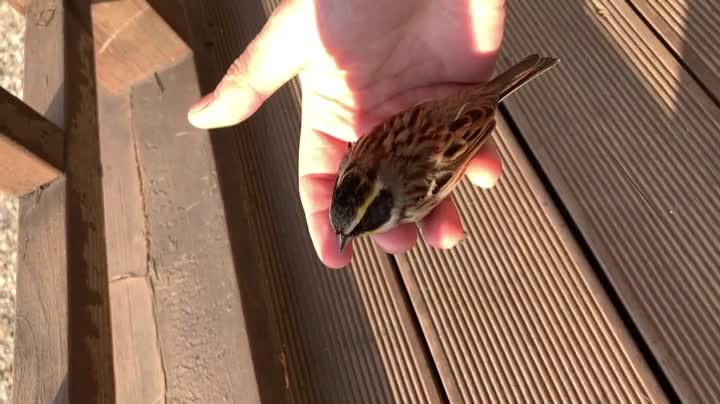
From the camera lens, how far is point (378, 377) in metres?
1.88

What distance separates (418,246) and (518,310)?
0.42m

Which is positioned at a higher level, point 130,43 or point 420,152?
point 130,43

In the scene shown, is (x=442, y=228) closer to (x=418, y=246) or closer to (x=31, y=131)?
(x=418, y=246)

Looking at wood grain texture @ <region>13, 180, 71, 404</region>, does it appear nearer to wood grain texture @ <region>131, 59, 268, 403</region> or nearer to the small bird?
wood grain texture @ <region>131, 59, 268, 403</region>

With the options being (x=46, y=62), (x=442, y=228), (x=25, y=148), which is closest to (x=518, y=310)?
(x=442, y=228)

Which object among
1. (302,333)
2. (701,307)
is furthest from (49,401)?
(701,307)

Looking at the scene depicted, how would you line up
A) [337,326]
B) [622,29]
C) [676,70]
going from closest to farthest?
[337,326], [676,70], [622,29]

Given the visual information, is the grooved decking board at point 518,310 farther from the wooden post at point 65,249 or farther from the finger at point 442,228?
the wooden post at point 65,249

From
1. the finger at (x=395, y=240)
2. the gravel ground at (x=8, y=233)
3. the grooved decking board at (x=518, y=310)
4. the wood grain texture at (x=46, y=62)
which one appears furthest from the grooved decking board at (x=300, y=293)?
→ the gravel ground at (x=8, y=233)

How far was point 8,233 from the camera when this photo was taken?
7.26 feet

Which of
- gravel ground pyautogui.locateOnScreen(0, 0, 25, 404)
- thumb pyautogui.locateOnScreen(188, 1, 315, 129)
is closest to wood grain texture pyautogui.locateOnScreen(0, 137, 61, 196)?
thumb pyautogui.locateOnScreen(188, 1, 315, 129)

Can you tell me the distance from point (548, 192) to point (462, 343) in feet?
2.14

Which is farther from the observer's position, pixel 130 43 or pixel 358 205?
pixel 130 43

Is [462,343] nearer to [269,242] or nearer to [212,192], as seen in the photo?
[269,242]
